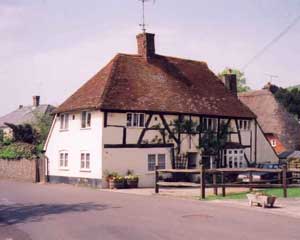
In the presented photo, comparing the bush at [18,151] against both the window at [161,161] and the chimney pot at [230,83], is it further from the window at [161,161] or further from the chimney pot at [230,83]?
the chimney pot at [230,83]

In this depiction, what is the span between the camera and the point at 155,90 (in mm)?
37438

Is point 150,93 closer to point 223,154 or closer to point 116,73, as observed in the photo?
point 116,73

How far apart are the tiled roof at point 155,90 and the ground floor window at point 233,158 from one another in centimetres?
279

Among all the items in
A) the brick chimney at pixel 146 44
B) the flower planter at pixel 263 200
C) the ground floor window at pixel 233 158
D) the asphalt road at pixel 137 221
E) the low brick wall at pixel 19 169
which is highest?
the brick chimney at pixel 146 44

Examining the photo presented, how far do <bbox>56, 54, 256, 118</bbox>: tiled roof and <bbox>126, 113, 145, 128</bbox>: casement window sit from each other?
0.65 m

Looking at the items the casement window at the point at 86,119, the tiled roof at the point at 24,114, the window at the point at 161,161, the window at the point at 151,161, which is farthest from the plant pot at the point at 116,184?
the tiled roof at the point at 24,114

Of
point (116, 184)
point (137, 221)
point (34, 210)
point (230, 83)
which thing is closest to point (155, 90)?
point (116, 184)

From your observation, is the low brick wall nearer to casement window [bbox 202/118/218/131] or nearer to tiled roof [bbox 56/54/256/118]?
tiled roof [bbox 56/54/256/118]

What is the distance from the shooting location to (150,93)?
36.9 metres

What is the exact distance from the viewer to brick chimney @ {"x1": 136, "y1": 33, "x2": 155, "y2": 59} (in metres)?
39.9

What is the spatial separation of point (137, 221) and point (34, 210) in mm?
5316

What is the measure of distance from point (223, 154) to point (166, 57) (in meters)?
9.03

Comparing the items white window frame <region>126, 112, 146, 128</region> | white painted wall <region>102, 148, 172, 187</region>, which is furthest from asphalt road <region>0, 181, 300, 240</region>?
white window frame <region>126, 112, 146, 128</region>

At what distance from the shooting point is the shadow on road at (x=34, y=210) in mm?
16797
